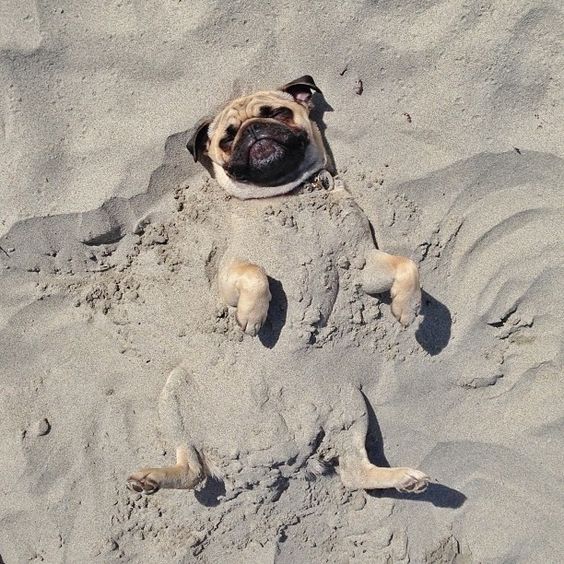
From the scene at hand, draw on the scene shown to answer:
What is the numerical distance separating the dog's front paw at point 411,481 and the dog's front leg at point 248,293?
4.17 feet

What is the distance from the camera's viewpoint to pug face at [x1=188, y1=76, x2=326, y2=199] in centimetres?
346

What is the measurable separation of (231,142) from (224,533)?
8.76 feet

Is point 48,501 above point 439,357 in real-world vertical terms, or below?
below

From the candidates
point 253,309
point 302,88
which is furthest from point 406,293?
point 302,88

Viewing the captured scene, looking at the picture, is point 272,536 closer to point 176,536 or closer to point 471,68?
point 176,536

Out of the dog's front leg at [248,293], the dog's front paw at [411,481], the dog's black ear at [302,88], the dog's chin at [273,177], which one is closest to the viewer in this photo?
the dog's front leg at [248,293]

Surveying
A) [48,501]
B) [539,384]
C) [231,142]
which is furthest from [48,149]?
[539,384]

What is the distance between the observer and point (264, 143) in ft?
11.3

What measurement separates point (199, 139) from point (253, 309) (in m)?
1.24

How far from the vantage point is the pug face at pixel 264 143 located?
136 inches

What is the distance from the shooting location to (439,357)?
12.9ft

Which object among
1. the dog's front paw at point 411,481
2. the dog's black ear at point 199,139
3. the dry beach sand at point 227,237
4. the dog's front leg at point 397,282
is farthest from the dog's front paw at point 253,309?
the dog's front paw at point 411,481

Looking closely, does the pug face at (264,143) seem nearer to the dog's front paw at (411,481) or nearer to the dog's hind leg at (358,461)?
the dog's hind leg at (358,461)

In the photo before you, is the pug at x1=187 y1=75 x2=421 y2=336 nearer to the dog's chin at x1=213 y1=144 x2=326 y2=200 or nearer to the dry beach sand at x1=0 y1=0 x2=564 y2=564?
the dog's chin at x1=213 y1=144 x2=326 y2=200
